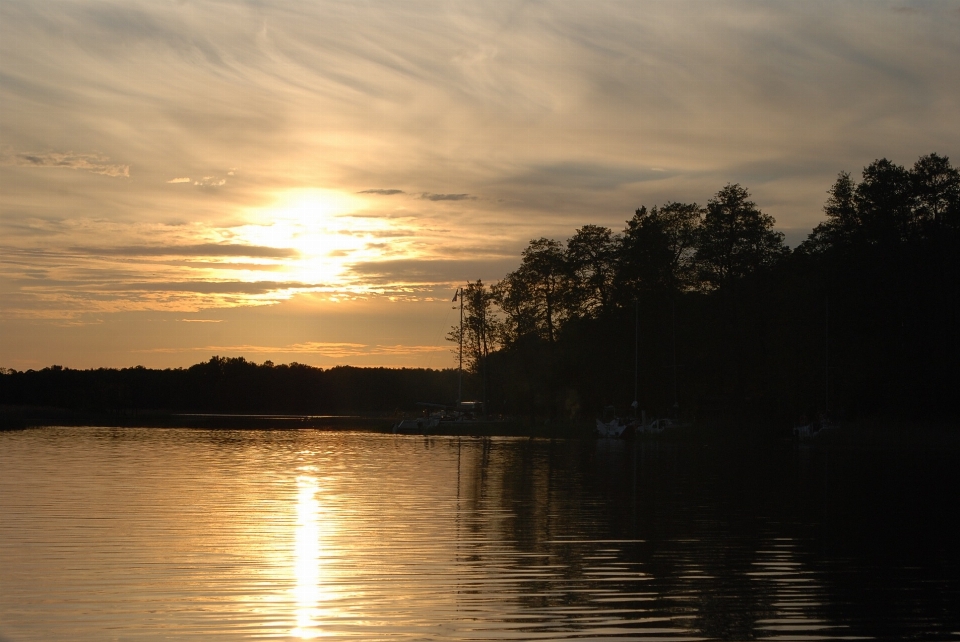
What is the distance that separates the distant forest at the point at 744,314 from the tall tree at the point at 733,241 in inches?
4.2

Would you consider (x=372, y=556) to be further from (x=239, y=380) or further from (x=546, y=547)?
(x=239, y=380)

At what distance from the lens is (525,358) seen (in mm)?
87750

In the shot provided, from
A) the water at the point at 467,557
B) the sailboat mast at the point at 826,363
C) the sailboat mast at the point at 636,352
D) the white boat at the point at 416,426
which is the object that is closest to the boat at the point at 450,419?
the white boat at the point at 416,426

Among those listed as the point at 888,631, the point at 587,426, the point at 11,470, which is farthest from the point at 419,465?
the point at 587,426

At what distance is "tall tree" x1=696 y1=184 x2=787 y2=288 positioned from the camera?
7712 cm

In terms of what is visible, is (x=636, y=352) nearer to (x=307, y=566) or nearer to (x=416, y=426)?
(x=416, y=426)

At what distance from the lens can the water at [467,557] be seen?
40.9 ft

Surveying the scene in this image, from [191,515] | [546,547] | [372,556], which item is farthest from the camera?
[191,515]

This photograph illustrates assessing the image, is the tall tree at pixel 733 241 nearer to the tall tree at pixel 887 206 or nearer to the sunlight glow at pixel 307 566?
the tall tree at pixel 887 206

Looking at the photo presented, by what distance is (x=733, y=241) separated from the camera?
254 feet

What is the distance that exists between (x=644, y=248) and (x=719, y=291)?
22.1ft

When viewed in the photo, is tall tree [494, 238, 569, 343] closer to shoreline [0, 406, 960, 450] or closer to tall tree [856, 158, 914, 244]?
shoreline [0, 406, 960, 450]

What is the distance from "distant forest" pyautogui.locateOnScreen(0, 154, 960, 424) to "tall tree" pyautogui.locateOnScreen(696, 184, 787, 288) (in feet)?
0.35

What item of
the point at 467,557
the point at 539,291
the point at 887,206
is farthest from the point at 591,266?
the point at 467,557
